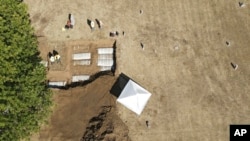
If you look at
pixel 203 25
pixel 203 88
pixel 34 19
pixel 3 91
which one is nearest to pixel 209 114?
pixel 203 88

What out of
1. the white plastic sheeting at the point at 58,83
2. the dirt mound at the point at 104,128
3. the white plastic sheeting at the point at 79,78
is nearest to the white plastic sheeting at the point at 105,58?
the white plastic sheeting at the point at 79,78

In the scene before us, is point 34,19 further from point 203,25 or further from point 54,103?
point 203,25

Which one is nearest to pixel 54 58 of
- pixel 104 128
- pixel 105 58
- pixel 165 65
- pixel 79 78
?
pixel 79 78

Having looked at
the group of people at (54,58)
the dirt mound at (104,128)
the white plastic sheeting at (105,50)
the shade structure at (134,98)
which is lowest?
the dirt mound at (104,128)

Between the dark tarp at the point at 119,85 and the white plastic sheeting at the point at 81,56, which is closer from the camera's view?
the dark tarp at the point at 119,85

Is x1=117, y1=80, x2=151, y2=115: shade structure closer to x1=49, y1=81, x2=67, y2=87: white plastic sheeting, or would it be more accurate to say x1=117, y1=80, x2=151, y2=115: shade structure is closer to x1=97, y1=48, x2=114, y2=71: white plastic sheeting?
x1=97, y1=48, x2=114, y2=71: white plastic sheeting

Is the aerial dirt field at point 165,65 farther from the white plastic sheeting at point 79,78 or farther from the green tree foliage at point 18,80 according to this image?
the green tree foliage at point 18,80

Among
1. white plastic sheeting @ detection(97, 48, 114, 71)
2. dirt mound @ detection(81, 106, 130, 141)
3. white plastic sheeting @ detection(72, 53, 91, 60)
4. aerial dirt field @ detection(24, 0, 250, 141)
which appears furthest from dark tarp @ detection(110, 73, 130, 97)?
white plastic sheeting @ detection(72, 53, 91, 60)
